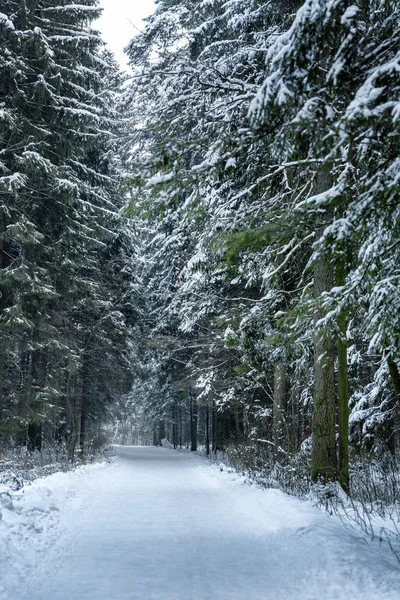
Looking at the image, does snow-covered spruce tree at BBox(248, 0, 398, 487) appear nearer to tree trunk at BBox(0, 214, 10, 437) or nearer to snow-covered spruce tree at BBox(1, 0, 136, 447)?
snow-covered spruce tree at BBox(1, 0, 136, 447)

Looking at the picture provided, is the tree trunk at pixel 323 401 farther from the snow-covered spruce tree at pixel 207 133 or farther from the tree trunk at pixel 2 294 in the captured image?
the tree trunk at pixel 2 294

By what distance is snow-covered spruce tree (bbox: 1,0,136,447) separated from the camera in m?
14.3

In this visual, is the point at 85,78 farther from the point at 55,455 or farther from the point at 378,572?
the point at 378,572

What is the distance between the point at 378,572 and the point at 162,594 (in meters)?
1.82

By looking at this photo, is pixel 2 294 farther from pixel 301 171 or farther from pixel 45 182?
pixel 301 171

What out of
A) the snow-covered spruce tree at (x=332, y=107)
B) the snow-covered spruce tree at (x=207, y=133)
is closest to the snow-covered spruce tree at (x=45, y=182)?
the snow-covered spruce tree at (x=207, y=133)

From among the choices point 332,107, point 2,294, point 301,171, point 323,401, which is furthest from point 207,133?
point 2,294

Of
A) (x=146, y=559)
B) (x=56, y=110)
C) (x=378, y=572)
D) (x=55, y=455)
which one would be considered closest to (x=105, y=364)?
(x=55, y=455)

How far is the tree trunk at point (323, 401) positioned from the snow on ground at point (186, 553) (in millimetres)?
1002

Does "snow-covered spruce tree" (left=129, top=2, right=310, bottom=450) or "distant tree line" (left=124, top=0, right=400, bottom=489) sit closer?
"distant tree line" (left=124, top=0, right=400, bottom=489)

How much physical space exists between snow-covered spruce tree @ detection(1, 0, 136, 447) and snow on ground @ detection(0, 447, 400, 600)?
671 cm

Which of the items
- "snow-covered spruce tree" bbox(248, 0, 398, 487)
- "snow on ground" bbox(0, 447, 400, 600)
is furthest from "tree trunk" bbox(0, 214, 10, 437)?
"snow-covered spruce tree" bbox(248, 0, 398, 487)

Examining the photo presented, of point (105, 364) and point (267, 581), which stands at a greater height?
point (105, 364)

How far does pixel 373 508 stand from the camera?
7.50m
